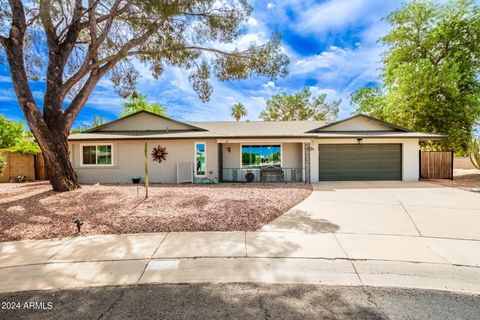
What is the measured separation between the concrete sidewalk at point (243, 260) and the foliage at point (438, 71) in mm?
17296

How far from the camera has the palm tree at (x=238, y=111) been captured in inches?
1417

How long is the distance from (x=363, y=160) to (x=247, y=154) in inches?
272

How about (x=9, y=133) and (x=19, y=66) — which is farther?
(x=9, y=133)

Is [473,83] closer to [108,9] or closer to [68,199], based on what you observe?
[108,9]

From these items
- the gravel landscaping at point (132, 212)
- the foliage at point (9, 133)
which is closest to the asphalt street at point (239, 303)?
the gravel landscaping at point (132, 212)

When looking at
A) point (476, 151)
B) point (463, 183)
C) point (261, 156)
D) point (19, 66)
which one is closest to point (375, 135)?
point (463, 183)

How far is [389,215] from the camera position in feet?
21.9

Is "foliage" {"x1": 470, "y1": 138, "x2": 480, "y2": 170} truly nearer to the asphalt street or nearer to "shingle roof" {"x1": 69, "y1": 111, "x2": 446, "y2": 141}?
"shingle roof" {"x1": 69, "y1": 111, "x2": 446, "y2": 141}

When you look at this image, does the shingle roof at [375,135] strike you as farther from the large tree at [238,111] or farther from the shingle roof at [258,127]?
the large tree at [238,111]

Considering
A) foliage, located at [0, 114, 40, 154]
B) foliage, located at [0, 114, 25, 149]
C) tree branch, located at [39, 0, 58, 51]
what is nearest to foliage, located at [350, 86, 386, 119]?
tree branch, located at [39, 0, 58, 51]

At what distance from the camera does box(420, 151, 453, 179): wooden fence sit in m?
15.0

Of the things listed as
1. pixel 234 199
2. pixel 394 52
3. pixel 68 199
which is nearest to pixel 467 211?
pixel 234 199

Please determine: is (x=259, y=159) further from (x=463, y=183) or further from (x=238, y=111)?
(x=238, y=111)

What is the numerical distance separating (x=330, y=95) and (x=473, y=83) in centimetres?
1724
